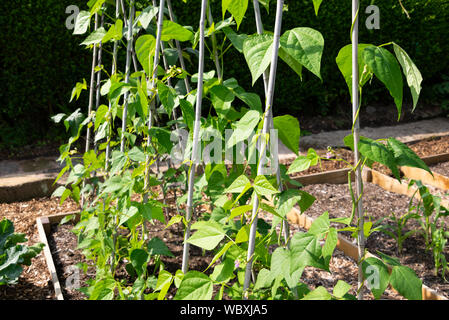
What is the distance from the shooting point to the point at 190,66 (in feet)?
17.8

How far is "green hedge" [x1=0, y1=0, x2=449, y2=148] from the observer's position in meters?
4.76

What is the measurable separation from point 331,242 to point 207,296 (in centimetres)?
37

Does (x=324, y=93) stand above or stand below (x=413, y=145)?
above

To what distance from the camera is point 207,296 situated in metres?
1.27

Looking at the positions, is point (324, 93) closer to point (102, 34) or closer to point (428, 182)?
point (428, 182)

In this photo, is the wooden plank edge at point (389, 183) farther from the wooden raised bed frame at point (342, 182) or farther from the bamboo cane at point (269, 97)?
the bamboo cane at point (269, 97)

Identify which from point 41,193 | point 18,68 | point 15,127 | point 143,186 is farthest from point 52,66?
point 143,186

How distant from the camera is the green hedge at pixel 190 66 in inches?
187

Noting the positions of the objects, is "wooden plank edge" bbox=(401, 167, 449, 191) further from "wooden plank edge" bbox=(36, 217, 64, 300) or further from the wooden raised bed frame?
"wooden plank edge" bbox=(36, 217, 64, 300)

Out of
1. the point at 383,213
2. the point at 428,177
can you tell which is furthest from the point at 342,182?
the point at 428,177

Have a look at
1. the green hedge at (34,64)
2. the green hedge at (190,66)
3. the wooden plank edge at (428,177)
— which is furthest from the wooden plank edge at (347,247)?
the green hedge at (34,64)

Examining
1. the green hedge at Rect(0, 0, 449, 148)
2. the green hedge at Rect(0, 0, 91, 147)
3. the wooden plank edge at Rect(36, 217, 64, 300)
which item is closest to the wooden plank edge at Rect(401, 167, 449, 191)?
the green hedge at Rect(0, 0, 449, 148)

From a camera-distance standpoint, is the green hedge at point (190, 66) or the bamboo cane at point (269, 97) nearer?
the bamboo cane at point (269, 97)

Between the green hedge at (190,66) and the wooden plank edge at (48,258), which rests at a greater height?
the green hedge at (190,66)
